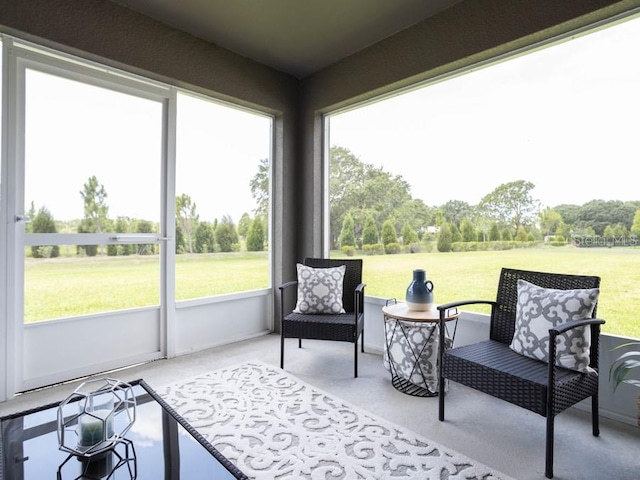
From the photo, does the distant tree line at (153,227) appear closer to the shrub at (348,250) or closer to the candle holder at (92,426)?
the shrub at (348,250)

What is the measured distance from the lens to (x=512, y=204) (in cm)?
276

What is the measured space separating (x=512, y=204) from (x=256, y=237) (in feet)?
8.06

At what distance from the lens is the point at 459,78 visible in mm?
3041

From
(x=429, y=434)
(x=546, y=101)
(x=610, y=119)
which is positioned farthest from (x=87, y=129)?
(x=610, y=119)

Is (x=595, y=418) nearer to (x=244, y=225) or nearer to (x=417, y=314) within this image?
(x=417, y=314)

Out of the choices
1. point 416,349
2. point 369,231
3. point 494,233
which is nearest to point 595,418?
point 416,349

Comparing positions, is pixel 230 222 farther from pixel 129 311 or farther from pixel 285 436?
pixel 285 436

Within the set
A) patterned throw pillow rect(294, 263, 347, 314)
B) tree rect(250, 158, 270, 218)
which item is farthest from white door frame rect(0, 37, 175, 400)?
patterned throw pillow rect(294, 263, 347, 314)

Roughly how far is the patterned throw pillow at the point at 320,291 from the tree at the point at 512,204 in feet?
4.37

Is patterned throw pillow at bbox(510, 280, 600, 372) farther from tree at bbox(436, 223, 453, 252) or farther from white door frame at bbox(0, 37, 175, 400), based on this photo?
white door frame at bbox(0, 37, 175, 400)

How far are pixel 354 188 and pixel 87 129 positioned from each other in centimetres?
239

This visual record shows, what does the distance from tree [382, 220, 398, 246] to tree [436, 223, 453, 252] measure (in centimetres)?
44

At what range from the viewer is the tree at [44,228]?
261 cm

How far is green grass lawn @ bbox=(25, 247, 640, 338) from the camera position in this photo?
2.29 m
